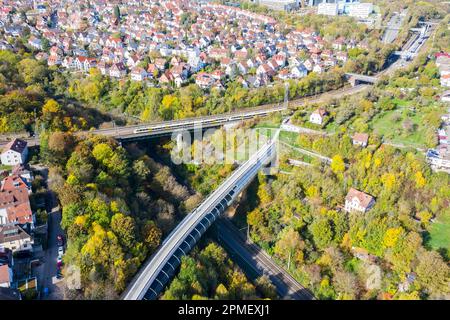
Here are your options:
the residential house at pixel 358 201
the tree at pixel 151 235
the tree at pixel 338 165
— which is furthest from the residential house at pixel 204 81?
the tree at pixel 151 235

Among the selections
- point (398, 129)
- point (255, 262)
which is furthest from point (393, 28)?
point (255, 262)

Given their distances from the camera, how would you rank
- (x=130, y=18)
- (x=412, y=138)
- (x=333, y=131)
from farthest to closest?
(x=130, y=18) → (x=333, y=131) → (x=412, y=138)

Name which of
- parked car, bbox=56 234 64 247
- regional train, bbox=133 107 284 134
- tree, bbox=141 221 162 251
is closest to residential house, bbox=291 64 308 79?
regional train, bbox=133 107 284 134

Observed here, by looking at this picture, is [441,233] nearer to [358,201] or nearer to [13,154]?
[358,201]

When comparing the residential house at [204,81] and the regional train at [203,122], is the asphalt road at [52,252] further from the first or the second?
the residential house at [204,81]

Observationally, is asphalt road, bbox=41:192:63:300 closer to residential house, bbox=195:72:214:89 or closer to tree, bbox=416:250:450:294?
tree, bbox=416:250:450:294

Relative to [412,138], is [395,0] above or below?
above
